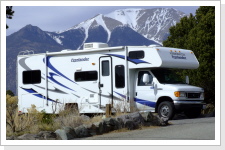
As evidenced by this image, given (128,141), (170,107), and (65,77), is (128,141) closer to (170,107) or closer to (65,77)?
(170,107)

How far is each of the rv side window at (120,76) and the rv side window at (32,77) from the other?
354 centimetres

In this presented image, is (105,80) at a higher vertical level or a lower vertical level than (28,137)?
higher

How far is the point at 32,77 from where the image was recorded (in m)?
20.3

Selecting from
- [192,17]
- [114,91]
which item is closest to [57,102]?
[114,91]

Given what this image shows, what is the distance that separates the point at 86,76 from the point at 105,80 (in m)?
0.85

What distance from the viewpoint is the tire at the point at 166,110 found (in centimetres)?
1739

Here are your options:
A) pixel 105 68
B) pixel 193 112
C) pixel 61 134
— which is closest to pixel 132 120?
pixel 61 134

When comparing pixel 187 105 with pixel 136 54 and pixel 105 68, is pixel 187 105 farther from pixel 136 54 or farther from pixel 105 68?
pixel 105 68

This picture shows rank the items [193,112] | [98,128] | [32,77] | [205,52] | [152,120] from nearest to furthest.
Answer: [98,128], [152,120], [193,112], [32,77], [205,52]

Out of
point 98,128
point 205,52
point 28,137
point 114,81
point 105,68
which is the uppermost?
point 205,52

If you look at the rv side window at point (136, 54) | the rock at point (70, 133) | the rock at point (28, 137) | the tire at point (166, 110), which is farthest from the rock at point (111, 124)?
the rv side window at point (136, 54)

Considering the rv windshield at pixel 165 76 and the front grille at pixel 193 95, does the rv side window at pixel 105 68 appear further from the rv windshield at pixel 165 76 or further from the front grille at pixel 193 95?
the front grille at pixel 193 95

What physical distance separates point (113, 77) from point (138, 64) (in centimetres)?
109

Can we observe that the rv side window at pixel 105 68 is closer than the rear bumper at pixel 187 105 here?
No
